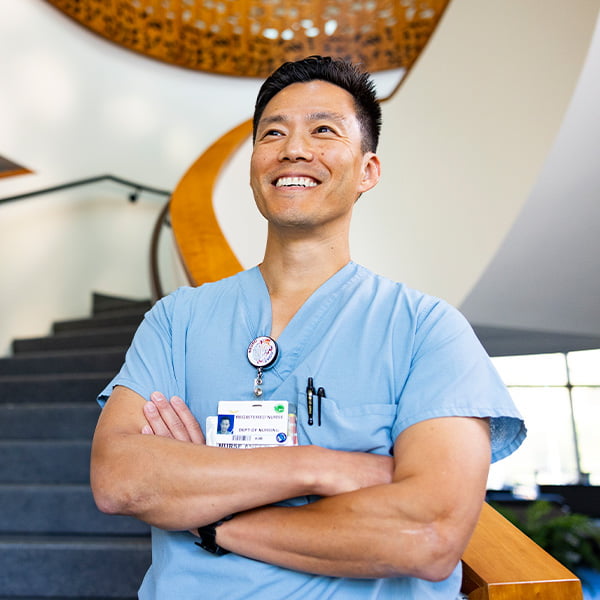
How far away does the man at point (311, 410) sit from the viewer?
0.88m

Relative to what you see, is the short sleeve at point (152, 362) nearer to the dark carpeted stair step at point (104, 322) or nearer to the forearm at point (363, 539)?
the forearm at point (363, 539)

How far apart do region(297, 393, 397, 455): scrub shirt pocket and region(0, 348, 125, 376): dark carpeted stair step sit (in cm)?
248

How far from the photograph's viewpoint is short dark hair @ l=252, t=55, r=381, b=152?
1.23 metres

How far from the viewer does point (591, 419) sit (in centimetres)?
1114

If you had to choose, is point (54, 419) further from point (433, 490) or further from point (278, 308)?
point (433, 490)

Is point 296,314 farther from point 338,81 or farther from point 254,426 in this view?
point 338,81

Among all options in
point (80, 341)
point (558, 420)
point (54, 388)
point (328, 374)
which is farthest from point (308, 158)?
point (558, 420)

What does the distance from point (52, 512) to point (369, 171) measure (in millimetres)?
1752

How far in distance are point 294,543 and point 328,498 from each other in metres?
0.08

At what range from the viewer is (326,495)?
916 millimetres

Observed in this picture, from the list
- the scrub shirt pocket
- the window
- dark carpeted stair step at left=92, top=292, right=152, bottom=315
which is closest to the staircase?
dark carpeted stair step at left=92, top=292, right=152, bottom=315

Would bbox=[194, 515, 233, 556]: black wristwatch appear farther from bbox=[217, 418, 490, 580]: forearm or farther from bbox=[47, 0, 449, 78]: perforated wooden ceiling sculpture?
bbox=[47, 0, 449, 78]: perforated wooden ceiling sculpture

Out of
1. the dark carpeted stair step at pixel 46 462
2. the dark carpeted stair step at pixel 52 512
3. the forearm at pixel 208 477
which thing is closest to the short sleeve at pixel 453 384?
the forearm at pixel 208 477

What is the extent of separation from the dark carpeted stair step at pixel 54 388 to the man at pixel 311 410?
2.02 meters
